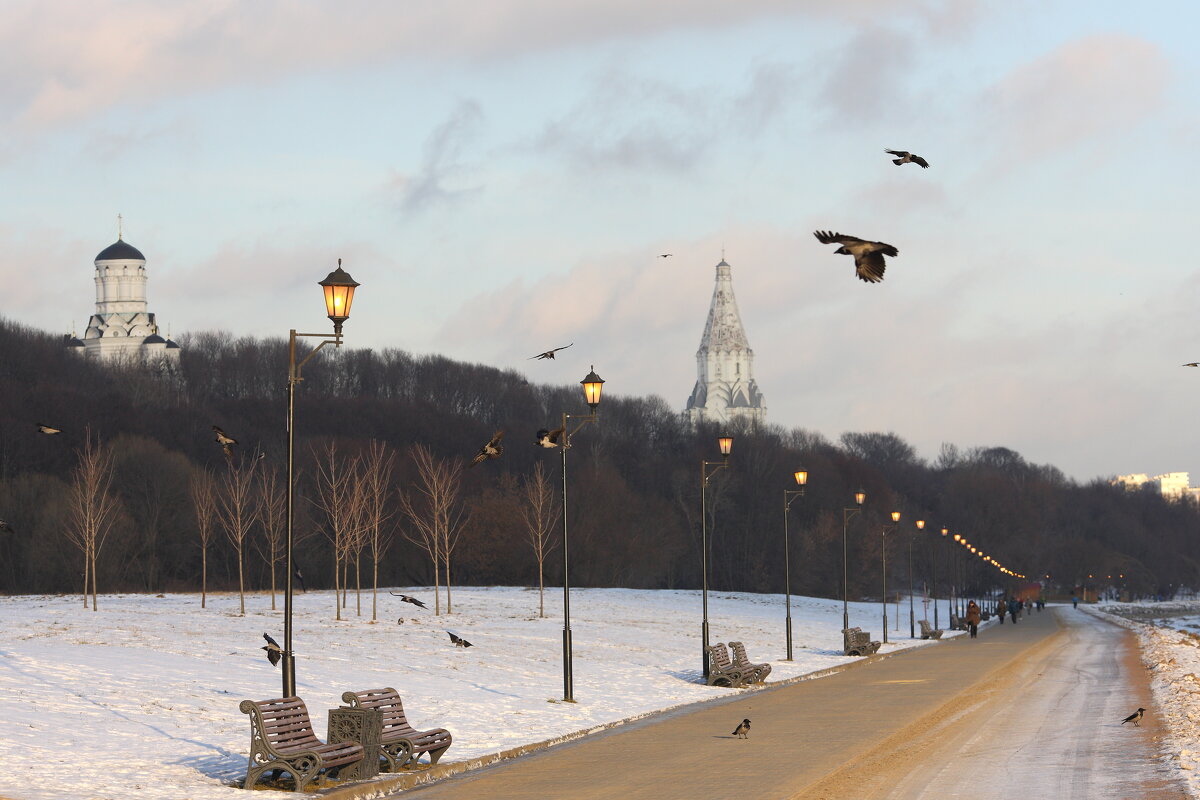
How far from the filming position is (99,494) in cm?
7000

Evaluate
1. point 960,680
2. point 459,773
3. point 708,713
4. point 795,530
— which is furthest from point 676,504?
point 459,773

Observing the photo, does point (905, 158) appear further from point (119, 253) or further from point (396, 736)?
point (119, 253)

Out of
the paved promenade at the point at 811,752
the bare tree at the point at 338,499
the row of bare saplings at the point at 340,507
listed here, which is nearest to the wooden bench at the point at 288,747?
the paved promenade at the point at 811,752

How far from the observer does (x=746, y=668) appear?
104ft

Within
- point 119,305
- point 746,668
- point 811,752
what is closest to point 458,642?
point 746,668

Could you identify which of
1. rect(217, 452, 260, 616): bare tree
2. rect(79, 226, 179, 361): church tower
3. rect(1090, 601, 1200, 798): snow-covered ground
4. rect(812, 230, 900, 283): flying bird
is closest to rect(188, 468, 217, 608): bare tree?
rect(217, 452, 260, 616): bare tree

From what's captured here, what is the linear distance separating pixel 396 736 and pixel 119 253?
189 metres

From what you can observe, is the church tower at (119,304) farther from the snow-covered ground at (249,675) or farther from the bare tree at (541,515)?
the snow-covered ground at (249,675)

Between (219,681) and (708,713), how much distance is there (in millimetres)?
8579

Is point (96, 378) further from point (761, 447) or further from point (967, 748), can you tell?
point (967, 748)

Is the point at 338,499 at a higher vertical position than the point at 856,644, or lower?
higher

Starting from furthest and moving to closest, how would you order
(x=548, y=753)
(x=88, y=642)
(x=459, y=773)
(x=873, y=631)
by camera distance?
(x=873, y=631) < (x=88, y=642) < (x=548, y=753) < (x=459, y=773)

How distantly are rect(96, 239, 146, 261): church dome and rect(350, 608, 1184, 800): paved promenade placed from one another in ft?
581

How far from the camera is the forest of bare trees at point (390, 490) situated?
72.0 m
